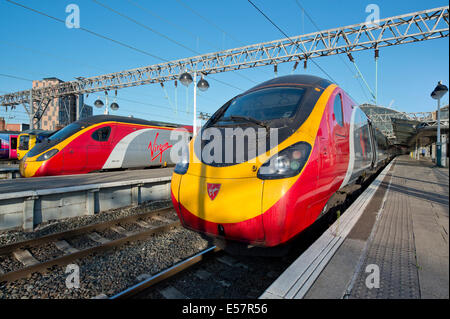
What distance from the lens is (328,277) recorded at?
79.0 inches

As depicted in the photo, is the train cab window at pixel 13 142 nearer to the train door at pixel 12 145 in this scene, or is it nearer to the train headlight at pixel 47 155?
the train door at pixel 12 145

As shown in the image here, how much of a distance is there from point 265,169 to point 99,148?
8940 mm

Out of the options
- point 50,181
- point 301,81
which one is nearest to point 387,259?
point 301,81

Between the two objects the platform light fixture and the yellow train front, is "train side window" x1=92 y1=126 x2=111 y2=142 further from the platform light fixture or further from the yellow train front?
the platform light fixture

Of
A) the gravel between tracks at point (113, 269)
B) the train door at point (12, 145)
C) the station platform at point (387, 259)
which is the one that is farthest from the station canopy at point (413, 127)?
the train door at point (12, 145)

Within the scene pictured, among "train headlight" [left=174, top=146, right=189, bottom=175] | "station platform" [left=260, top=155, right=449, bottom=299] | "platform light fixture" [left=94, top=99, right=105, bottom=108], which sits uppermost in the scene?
"platform light fixture" [left=94, top=99, right=105, bottom=108]

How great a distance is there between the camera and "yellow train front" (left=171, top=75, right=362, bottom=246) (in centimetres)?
254

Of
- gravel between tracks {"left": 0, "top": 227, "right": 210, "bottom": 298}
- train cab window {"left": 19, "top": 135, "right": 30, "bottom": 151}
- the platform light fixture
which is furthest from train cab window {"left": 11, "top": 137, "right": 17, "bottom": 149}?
gravel between tracks {"left": 0, "top": 227, "right": 210, "bottom": 298}

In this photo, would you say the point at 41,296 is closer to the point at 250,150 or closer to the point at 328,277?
the point at 250,150

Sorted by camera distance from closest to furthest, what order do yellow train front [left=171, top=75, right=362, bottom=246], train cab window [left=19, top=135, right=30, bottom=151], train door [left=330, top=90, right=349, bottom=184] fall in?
1. yellow train front [left=171, top=75, right=362, bottom=246]
2. train door [left=330, top=90, right=349, bottom=184]
3. train cab window [left=19, top=135, right=30, bottom=151]

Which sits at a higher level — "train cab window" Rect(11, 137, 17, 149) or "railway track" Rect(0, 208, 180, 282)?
"train cab window" Rect(11, 137, 17, 149)

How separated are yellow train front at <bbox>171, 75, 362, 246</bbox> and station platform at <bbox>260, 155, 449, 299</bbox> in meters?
0.46
